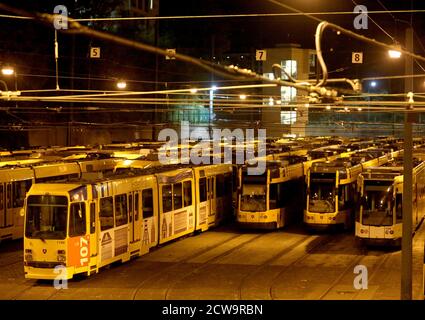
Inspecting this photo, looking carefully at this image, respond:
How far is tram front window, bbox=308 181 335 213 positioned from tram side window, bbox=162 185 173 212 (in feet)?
20.4

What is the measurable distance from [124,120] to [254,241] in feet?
115

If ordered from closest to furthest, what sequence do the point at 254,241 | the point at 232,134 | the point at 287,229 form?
the point at 254,241 → the point at 287,229 → the point at 232,134

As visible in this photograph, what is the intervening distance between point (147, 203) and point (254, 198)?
7.05 m

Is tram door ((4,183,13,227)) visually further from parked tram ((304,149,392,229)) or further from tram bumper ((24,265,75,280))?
parked tram ((304,149,392,229))

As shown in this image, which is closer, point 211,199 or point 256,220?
point 256,220

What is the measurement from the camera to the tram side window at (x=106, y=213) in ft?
70.2

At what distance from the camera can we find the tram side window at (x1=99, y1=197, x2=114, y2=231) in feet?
70.2

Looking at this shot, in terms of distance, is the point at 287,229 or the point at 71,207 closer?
the point at 71,207

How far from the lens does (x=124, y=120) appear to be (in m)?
62.2

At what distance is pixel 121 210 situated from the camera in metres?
22.5

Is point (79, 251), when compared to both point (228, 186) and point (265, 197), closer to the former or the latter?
point (265, 197)

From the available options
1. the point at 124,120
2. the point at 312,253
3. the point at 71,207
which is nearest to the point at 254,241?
the point at 312,253

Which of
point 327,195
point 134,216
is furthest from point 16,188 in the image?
point 327,195
